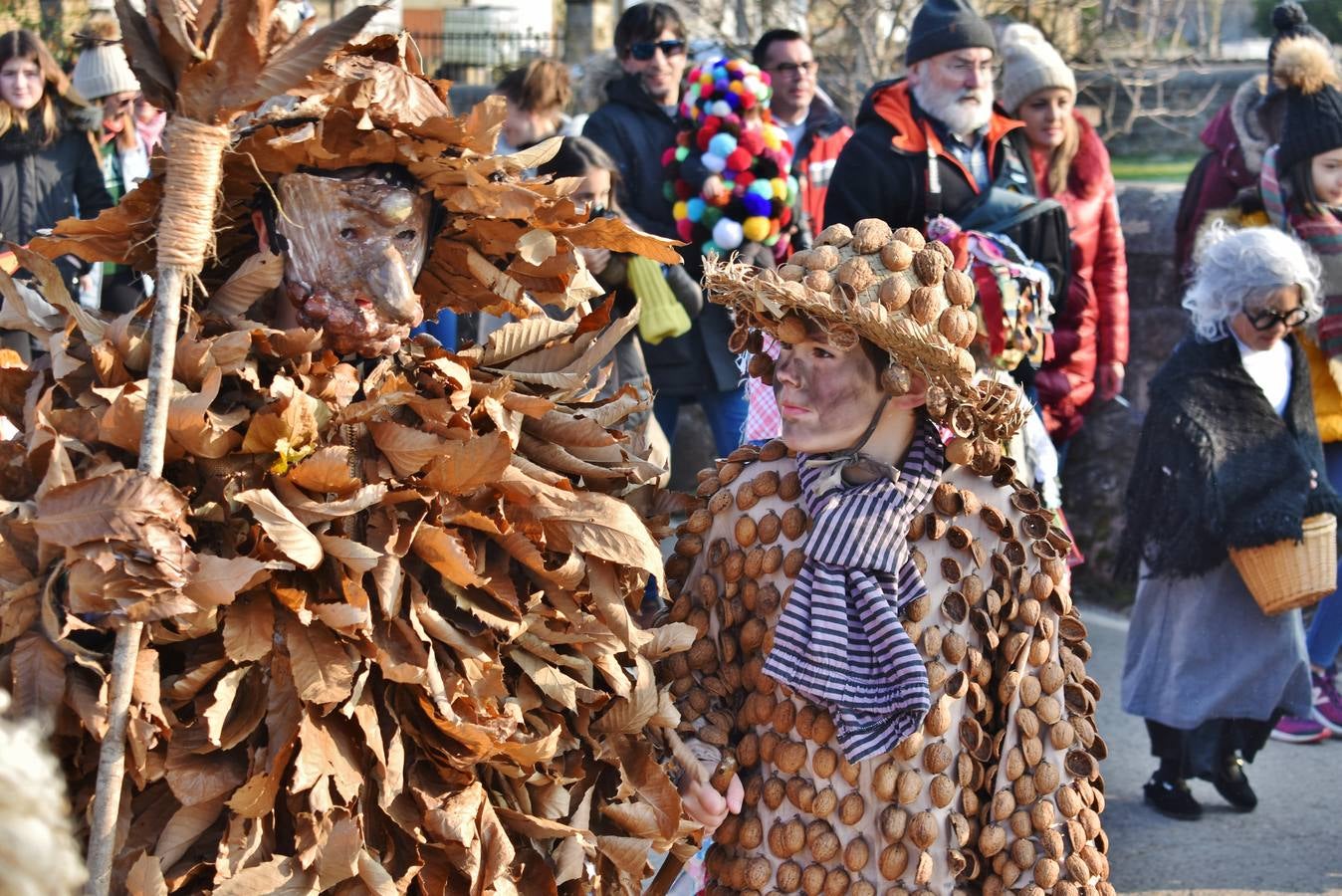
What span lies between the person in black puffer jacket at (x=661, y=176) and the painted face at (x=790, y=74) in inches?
14.2

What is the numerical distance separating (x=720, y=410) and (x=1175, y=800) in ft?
6.06

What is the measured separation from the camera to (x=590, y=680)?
97.9 inches

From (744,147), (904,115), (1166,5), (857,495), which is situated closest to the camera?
(857,495)

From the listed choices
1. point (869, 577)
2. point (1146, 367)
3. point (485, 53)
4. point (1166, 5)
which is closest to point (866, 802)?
point (869, 577)

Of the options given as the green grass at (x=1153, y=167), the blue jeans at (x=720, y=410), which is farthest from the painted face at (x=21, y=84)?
the green grass at (x=1153, y=167)

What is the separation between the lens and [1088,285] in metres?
5.45

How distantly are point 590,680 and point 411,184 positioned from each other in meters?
0.79

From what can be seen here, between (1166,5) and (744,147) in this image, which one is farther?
(1166,5)

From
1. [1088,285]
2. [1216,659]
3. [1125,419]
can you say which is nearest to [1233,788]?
[1216,659]

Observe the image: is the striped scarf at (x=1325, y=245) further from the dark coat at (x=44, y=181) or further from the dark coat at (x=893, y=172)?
the dark coat at (x=44, y=181)

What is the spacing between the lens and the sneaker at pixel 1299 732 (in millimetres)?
5223

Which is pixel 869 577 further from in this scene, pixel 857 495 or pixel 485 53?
pixel 485 53

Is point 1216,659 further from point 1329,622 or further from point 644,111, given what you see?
point 644,111

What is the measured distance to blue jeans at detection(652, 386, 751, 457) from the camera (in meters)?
5.42
